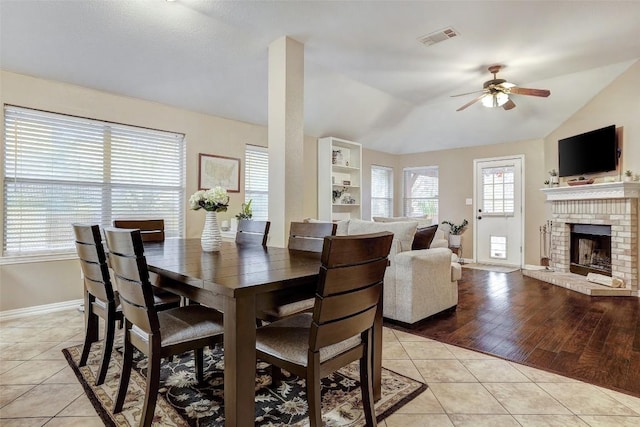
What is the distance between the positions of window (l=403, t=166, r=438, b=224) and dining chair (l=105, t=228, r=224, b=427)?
630cm

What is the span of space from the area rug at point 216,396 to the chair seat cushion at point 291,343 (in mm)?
458

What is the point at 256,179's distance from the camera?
507 centimetres

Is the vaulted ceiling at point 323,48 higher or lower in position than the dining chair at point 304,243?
higher

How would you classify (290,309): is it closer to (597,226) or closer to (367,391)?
(367,391)

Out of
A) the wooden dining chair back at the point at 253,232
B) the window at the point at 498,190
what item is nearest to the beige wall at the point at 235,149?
the window at the point at 498,190

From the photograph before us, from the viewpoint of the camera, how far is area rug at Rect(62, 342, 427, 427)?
168cm

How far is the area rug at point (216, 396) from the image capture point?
1681mm

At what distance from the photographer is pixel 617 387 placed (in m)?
1.99

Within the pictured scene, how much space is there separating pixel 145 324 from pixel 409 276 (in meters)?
2.14

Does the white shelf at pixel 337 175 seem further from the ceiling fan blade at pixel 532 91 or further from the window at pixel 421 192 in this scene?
the ceiling fan blade at pixel 532 91

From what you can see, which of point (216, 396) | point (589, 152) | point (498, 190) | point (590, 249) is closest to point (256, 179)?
point (216, 396)

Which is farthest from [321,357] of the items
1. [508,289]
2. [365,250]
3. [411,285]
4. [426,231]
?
[508,289]

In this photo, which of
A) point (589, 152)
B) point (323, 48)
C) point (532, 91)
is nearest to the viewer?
point (323, 48)

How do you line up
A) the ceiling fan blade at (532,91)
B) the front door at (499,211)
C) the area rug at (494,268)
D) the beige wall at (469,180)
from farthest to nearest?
the front door at (499,211)
the beige wall at (469,180)
the area rug at (494,268)
the ceiling fan blade at (532,91)
